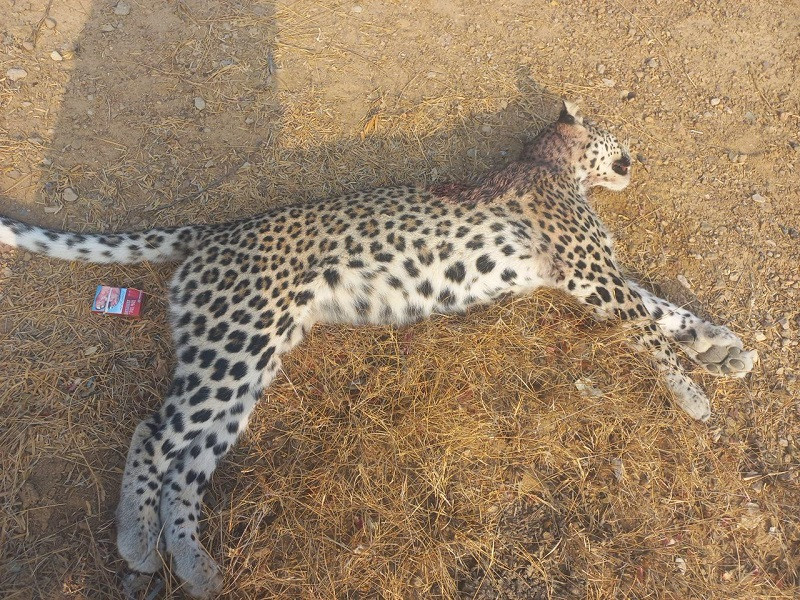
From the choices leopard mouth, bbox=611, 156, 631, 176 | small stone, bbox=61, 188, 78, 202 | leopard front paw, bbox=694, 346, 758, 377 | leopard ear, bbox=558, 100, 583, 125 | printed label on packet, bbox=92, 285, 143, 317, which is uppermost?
leopard ear, bbox=558, 100, 583, 125

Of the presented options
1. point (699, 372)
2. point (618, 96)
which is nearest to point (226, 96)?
point (618, 96)

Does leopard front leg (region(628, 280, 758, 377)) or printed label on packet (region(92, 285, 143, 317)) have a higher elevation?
leopard front leg (region(628, 280, 758, 377))

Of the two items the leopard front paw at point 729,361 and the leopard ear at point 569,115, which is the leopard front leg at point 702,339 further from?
the leopard ear at point 569,115

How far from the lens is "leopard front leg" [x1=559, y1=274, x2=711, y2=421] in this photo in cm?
411

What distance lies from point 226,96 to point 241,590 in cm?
435

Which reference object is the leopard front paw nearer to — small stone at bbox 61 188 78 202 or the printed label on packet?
the printed label on packet

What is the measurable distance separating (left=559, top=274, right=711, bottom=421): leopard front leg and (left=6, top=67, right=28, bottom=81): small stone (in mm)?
5344

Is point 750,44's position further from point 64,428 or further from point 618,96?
point 64,428

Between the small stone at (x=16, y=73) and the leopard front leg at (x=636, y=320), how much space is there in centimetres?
534

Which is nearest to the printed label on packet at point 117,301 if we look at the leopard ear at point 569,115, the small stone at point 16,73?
the small stone at point 16,73

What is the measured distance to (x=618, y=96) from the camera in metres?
5.64

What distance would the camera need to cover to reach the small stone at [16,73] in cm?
509

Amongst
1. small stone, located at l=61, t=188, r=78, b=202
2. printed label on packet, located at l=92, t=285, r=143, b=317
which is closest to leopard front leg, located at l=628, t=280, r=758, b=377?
printed label on packet, located at l=92, t=285, r=143, b=317

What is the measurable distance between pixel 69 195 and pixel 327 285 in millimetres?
2525
